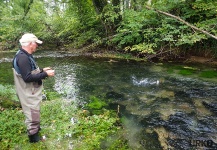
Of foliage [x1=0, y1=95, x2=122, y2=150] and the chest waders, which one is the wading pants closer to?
the chest waders

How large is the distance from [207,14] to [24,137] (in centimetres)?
1018

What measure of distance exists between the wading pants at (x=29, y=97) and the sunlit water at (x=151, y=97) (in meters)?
1.98

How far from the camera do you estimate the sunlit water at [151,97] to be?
14.7 feet

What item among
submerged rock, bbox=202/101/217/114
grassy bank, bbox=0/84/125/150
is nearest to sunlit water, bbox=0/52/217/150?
submerged rock, bbox=202/101/217/114

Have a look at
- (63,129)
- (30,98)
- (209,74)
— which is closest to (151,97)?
(63,129)

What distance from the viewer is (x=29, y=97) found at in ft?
12.5

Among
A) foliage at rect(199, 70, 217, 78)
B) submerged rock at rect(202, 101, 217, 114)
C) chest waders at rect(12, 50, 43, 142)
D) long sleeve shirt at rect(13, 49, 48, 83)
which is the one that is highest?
long sleeve shirt at rect(13, 49, 48, 83)

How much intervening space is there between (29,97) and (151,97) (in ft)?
13.6

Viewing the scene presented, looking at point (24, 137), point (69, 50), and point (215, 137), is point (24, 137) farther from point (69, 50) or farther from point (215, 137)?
point (69, 50)

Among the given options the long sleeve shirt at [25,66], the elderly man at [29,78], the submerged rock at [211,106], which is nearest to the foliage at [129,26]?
the submerged rock at [211,106]

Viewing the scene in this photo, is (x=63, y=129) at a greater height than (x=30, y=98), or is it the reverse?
(x=30, y=98)

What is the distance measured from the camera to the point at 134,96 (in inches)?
271

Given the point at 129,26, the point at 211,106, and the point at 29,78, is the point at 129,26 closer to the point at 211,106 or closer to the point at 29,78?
the point at 211,106

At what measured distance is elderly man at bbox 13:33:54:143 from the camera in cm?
358
